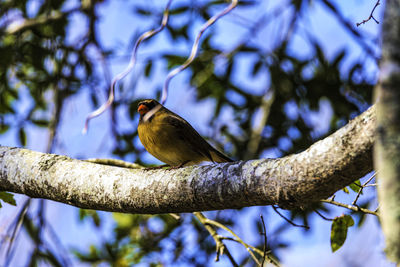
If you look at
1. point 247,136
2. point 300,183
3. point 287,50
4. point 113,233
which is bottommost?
point 300,183

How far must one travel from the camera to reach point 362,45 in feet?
14.6

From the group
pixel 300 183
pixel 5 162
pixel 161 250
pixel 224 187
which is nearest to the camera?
pixel 300 183

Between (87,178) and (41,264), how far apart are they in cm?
177

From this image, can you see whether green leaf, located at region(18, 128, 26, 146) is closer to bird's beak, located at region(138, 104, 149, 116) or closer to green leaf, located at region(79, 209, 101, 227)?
green leaf, located at region(79, 209, 101, 227)

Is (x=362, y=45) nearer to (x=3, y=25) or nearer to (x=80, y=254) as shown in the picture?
(x=3, y=25)

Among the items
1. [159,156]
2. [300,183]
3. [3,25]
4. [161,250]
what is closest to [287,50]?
[159,156]

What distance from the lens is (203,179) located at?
7.50 ft

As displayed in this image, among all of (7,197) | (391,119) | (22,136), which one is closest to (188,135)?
(7,197)

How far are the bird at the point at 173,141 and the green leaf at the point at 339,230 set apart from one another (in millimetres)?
1677

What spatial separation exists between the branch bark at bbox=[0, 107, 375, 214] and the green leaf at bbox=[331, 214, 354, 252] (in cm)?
72

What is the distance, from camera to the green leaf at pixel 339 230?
2580 mm

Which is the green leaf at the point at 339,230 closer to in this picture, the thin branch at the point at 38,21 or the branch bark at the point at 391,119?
the branch bark at the point at 391,119

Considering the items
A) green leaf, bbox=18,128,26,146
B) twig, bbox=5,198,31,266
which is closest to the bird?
twig, bbox=5,198,31,266

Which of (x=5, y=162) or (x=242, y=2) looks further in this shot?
(x=242, y=2)
